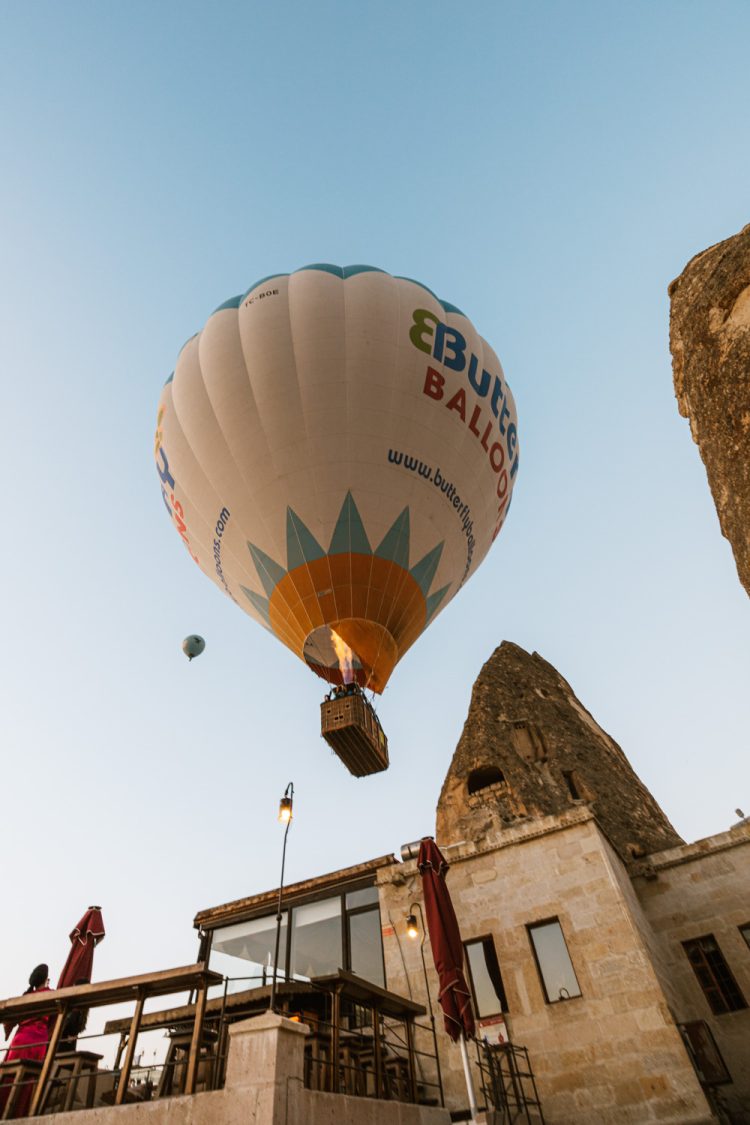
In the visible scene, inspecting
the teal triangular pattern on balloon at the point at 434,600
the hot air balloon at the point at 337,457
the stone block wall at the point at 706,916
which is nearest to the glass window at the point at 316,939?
the hot air balloon at the point at 337,457

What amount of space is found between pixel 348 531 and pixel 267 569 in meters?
2.30

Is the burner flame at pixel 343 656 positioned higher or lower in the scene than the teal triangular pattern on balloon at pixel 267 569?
lower

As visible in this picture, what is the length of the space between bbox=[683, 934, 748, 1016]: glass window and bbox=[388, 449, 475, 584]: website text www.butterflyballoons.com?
35.1ft

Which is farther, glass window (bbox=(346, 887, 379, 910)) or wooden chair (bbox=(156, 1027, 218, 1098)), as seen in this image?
glass window (bbox=(346, 887, 379, 910))

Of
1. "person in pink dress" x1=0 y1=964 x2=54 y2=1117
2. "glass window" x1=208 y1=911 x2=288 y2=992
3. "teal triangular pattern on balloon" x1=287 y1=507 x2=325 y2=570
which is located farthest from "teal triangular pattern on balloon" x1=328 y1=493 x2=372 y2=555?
"person in pink dress" x1=0 y1=964 x2=54 y2=1117

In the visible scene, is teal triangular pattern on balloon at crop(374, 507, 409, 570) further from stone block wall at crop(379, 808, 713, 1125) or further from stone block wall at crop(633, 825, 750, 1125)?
stone block wall at crop(633, 825, 750, 1125)

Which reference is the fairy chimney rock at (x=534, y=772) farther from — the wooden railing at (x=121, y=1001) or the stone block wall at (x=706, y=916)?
→ the wooden railing at (x=121, y=1001)

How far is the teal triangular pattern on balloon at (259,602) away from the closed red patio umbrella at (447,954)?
7149 millimetres

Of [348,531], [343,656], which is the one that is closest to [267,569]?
[348,531]

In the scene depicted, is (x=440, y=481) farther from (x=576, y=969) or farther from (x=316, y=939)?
(x=316, y=939)

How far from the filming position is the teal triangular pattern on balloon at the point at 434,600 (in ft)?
53.9

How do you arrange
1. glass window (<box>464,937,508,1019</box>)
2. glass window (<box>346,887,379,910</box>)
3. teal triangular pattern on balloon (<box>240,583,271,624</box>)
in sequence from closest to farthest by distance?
1. glass window (<box>464,937,508,1019</box>)
2. glass window (<box>346,887,379,910</box>)
3. teal triangular pattern on balloon (<box>240,583,271,624</box>)

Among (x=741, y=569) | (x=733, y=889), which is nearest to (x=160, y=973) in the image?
(x=741, y=569)

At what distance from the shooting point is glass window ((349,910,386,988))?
1373 centimetres
